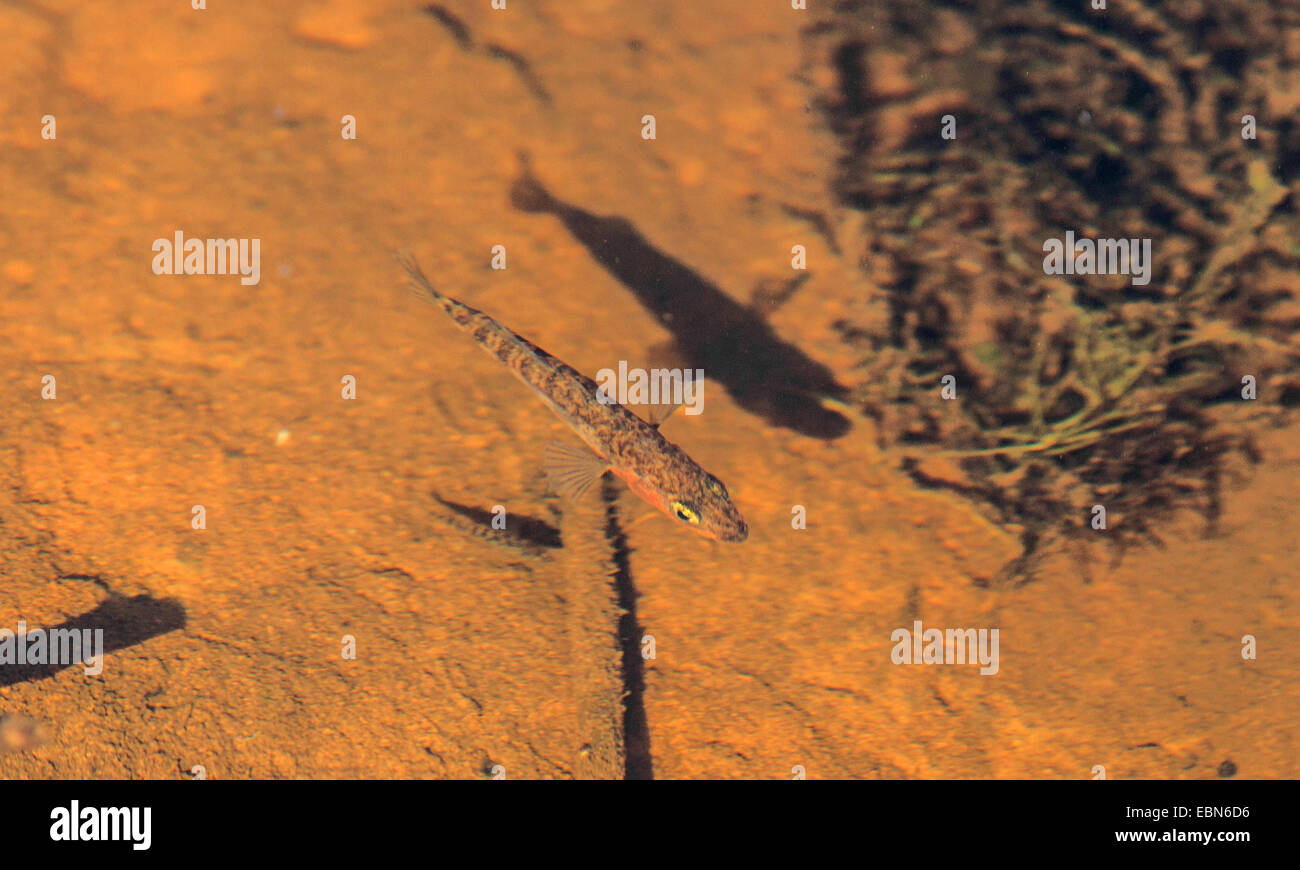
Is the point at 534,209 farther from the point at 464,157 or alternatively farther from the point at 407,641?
the point at 407,641

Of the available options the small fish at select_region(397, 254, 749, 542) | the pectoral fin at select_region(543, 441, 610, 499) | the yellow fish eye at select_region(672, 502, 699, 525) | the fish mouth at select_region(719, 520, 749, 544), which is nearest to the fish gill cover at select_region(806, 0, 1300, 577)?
the fish mouth at select_region(719, 520, 749, 544)

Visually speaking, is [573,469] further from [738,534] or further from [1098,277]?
[1098,277]

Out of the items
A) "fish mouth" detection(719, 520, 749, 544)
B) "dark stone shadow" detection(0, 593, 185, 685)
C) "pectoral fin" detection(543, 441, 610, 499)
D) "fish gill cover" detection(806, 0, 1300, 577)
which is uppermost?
"fish gill cover" detection(806, 0, 1300, 577)

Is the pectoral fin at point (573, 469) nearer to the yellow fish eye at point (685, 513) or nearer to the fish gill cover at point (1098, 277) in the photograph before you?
the yellow fish eye at point (685, 513)

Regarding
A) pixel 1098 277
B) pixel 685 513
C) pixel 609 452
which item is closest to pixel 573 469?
pixel 609 452

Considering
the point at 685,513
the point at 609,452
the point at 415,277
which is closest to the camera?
the point at 685,513

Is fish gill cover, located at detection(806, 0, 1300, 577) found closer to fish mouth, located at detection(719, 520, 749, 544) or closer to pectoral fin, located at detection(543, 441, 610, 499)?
fish mouth, located at detection(719, 520, 749, 544)

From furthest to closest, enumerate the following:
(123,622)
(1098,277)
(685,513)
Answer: (1098,277), (685,513), (123,622)

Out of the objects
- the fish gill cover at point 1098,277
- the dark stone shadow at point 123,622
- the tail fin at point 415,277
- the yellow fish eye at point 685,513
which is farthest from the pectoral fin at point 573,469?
the fish gill cover at point 1098,277
